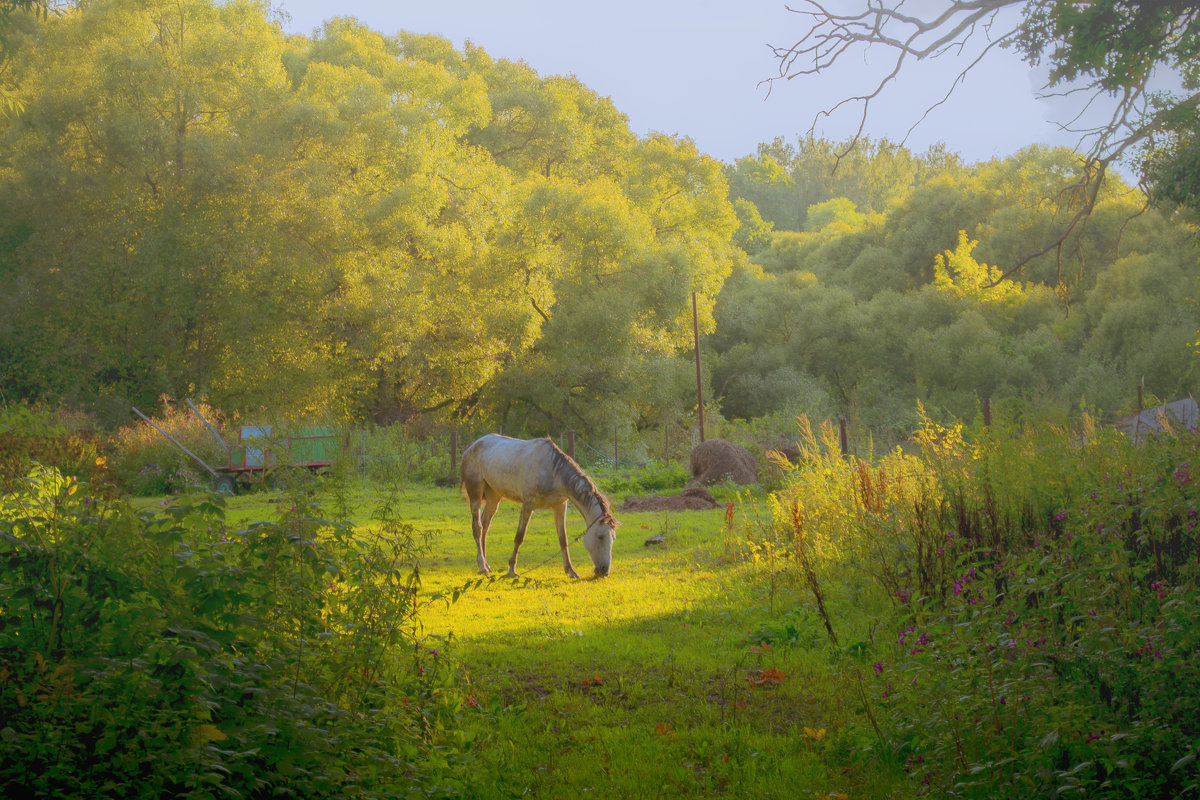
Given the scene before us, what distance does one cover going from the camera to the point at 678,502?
53.2ft

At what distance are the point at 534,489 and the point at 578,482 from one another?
55cm

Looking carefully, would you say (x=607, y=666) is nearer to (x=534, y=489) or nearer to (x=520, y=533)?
(x=520, y=533)

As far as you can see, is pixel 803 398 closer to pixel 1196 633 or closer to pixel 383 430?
pixel 383 430

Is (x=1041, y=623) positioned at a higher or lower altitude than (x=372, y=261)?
lower

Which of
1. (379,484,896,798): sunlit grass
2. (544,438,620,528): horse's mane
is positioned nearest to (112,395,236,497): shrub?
(544,438,620,528): horse's mane

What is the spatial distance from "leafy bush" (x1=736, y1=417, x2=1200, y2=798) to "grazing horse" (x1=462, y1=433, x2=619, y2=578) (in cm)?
267

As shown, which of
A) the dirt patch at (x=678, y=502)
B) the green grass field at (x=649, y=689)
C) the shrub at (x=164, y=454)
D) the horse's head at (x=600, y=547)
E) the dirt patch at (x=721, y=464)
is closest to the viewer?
A: the green grass field at (x=649, y=689)

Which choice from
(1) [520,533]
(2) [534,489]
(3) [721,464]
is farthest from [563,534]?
(3) [721,464]

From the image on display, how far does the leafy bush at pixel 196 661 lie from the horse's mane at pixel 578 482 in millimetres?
5113

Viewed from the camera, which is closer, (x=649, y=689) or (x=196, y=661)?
(x=196, y=661)

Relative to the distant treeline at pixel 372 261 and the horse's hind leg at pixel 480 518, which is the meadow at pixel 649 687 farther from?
the distant treeline at pixel 372 261

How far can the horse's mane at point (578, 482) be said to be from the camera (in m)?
9.23

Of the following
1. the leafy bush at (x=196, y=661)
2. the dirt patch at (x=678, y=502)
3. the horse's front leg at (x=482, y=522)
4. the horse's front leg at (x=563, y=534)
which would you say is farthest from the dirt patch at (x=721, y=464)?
the leafy bush at (x=196, y=661)

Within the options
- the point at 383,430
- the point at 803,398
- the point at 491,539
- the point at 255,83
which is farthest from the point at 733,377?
the point at 491,539
